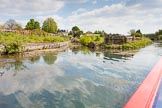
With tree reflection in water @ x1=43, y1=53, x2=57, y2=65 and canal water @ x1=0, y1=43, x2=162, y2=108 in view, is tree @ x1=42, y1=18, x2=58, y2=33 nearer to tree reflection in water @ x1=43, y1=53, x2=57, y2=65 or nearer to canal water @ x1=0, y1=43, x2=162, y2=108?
tree reflection in water @ x1=43, y1=53, x2=57, y2=65

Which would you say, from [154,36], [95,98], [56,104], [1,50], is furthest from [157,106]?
[154,36]

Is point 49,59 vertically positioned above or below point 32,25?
below

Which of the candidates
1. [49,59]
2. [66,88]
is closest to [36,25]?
[49,59]

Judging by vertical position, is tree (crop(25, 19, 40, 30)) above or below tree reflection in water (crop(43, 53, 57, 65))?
above

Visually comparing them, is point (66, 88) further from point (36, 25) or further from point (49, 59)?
point (36, 25)

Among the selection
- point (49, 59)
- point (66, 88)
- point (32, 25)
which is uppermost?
point (32, 25)

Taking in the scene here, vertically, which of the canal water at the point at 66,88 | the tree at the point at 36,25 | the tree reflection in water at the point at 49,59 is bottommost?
the canal water at the point at 66,88

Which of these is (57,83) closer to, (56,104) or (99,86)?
(99,86)

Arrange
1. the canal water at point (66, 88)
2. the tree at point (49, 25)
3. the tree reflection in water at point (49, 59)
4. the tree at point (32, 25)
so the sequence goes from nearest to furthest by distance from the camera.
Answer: the canal water at point (66, 88)
the tree reflection in water at point (49, 59)
the tree at point (32, 25)
the tree at point (49, 25)

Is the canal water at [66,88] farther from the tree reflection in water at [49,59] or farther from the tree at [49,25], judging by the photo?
the tree at [49,25]

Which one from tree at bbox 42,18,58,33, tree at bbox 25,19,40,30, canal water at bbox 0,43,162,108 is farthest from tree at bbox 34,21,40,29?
canal water at bbox 0,43,162,108

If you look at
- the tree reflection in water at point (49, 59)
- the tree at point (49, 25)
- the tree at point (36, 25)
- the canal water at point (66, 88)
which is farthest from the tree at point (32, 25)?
the canal water at point (66, 88)

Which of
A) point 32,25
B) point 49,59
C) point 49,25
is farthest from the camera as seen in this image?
point 49,25

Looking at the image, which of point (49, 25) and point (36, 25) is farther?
point (49, 25)
